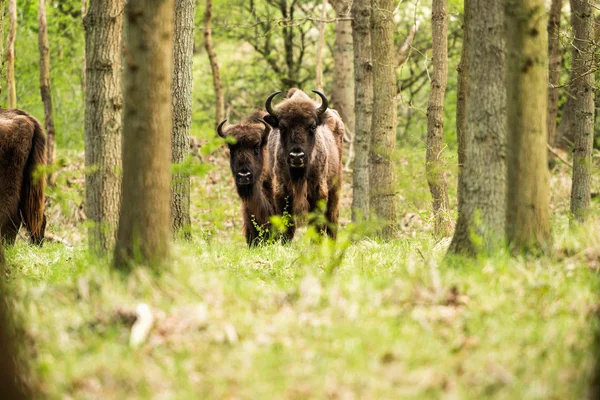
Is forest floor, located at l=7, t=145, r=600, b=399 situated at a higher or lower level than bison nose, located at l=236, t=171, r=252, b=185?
lower

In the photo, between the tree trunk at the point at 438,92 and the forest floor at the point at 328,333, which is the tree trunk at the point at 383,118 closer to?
the tree trunk at the point at 438,92

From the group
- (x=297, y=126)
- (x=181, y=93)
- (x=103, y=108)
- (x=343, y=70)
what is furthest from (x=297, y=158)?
(x=343, y=70)

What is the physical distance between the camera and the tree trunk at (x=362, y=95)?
12.7 meters

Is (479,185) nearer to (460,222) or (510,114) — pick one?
(460,222)

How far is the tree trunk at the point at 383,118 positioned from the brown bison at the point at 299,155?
758 millimetres

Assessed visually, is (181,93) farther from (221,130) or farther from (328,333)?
(328,333)

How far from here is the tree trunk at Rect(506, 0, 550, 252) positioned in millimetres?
6094

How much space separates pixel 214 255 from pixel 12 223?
4212 millimetres

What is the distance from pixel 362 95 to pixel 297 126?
1.87m

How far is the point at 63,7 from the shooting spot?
22469mm

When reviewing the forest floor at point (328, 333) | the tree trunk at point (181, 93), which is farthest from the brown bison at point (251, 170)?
the forest floor at point (328, 333)

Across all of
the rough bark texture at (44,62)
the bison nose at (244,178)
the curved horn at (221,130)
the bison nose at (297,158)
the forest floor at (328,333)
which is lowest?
the forest floor at (328,333)

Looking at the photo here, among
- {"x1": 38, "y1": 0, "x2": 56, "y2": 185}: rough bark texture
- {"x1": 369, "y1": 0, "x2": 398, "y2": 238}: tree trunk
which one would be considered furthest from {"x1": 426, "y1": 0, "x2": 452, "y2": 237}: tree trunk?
{"x1": 38, "y1": 0, "x2": 56, "y2": 185}: rough bark texture

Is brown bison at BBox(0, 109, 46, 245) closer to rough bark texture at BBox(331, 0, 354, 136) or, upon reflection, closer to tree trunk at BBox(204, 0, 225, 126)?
tree trunk at BBox(204, 0, 225, 126)
